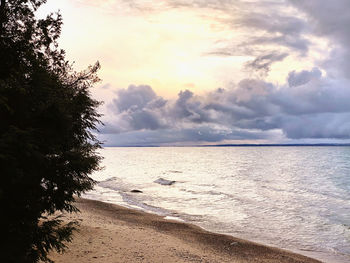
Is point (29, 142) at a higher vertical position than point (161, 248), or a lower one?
higher

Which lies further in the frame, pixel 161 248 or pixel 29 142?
pixel 161 248

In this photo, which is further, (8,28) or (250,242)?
(250,242)

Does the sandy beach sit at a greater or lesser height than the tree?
lesser

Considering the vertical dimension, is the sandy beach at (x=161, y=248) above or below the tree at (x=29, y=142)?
below

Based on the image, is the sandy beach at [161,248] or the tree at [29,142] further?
the sandy beach at [161,248]

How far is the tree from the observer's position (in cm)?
859

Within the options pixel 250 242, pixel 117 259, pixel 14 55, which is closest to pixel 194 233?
pixel 250 242

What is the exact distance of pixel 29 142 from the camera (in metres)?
8.70

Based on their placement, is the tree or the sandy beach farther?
the sandy beach

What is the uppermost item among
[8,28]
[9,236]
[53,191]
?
[8,28]

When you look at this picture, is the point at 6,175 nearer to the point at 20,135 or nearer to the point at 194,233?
the point at 20,135

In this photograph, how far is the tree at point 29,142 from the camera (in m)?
8.59

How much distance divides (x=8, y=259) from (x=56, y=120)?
4592 millimetres

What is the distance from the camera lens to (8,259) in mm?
9164
